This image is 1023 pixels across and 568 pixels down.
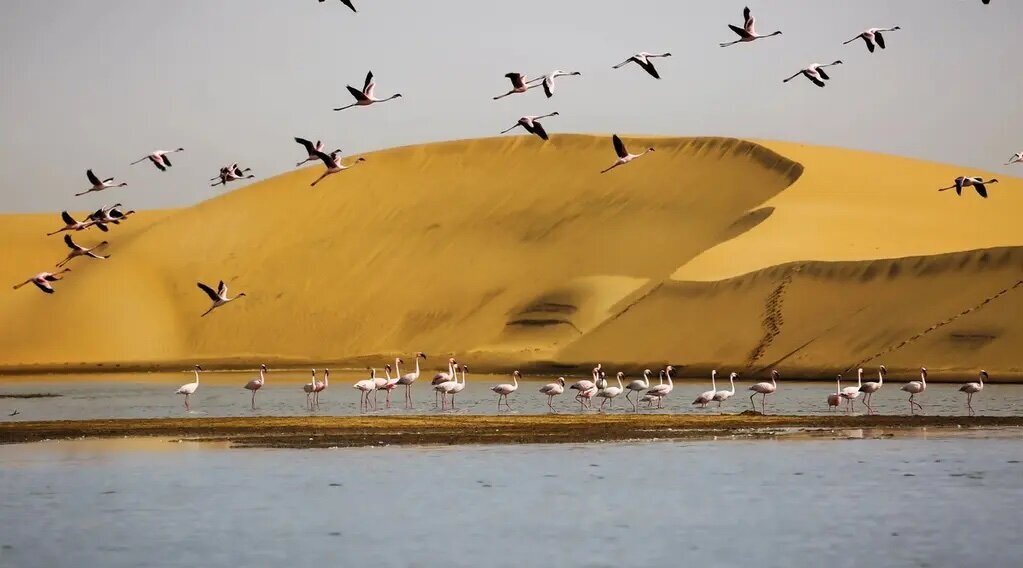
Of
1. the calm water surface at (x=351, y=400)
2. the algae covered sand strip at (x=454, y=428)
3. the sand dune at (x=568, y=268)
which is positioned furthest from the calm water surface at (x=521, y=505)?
the sand dune at (x=568, y=268)

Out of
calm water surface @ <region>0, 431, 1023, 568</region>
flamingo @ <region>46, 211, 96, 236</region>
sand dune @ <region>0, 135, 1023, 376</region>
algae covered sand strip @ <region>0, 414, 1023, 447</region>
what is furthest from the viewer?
sand dune @ <region>0, 135, 1023, 376</region>

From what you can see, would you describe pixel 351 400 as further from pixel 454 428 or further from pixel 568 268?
pixel 568 268

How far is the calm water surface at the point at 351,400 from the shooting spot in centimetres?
4700

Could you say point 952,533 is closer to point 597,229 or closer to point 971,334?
point 971,334

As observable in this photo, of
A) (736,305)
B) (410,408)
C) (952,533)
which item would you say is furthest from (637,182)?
(952,533)

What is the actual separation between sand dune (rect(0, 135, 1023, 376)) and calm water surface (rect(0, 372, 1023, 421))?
6.69 m

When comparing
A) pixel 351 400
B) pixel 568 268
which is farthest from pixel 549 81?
pixel 568 268

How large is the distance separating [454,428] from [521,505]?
13377mm

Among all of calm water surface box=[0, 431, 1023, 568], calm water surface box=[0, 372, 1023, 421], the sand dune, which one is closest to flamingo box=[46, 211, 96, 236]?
calm water surface box=[0, 431, 1023, 568]

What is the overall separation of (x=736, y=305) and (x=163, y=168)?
4600cm

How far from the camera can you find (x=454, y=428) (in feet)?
128

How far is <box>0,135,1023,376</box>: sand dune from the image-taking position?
71938 mm

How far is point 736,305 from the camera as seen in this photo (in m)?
77.2

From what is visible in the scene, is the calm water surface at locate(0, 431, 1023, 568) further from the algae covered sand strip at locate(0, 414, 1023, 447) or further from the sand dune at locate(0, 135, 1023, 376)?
the sand dune at locate(0, 135, 1023, 376)
